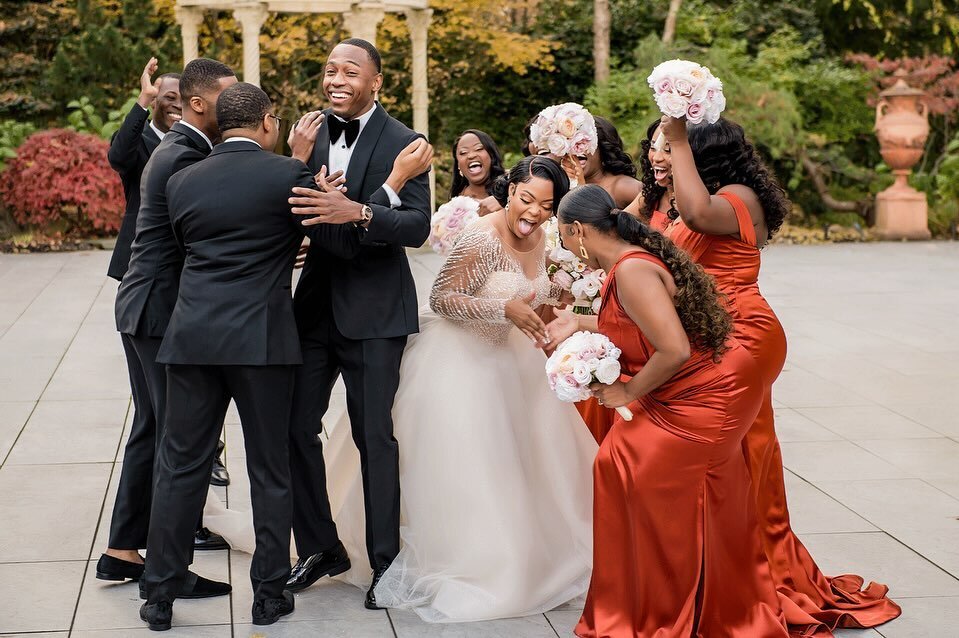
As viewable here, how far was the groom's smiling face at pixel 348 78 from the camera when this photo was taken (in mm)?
4707

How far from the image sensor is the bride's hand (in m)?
4.79

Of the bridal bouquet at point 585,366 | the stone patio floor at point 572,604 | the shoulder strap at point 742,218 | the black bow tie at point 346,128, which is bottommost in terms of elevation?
the stone patio floor at point 572,604

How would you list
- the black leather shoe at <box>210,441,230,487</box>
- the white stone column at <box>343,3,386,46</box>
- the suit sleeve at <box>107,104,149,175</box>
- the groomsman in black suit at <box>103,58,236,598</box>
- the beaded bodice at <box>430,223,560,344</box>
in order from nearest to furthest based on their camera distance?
the groomsman in black suit at <box>103,58,236,598</box>, the beaded bodice at <box>430,223,560,344</box>, the suit sleeve at <box>107,104,149,175</box>, the black leather shoe at <box>210,441,230,487</box>, the white stone column at <box>343,3,386,46</box>

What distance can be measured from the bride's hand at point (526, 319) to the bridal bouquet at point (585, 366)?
57cm

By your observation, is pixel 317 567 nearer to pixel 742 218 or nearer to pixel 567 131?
pixel 742 218

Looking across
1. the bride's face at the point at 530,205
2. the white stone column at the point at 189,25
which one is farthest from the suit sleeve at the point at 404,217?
the white stone column at the point at 189,25

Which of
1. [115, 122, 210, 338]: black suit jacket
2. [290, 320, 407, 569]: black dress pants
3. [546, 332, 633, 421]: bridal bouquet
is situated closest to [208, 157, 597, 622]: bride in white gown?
[290, 320, 407, 569]: black dress pants

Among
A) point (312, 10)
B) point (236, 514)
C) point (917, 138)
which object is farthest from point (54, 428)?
point (917, 138)

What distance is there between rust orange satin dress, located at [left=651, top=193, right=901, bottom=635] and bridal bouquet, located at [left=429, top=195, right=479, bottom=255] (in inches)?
63.5

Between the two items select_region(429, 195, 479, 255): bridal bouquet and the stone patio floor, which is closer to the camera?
the stone patio floor

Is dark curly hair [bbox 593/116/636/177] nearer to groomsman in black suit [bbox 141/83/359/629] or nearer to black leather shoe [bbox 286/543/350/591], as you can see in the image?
groomsman in black suit [bbox 141/83/359/629]

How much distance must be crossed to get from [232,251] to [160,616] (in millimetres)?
1412

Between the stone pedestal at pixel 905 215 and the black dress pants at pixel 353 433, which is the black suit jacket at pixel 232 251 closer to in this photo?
the black dress pants at pixel 353 433

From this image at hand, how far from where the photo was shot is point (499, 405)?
4844 mm
